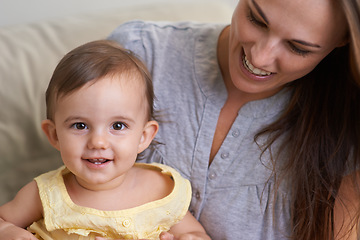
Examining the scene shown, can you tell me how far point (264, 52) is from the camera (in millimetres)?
1284

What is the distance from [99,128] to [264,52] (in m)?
0.48

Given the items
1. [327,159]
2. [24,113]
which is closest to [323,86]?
[327,159]

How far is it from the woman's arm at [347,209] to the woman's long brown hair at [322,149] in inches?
0.5

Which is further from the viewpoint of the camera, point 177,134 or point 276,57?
point 177,134

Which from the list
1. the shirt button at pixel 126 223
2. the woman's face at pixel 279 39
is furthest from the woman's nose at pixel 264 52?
the shirt button at pixel 126 223

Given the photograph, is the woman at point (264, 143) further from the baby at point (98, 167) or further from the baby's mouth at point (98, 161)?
the baby's mouth at point (98, 161)

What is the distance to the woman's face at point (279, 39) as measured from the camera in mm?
1213

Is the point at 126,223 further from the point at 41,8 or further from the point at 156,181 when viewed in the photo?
the point at 41,8

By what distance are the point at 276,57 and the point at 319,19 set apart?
154 mm

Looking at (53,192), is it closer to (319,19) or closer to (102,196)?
(102,196)

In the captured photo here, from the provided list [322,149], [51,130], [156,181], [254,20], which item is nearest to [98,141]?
[51,130]

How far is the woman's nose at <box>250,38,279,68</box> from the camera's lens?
128 cm

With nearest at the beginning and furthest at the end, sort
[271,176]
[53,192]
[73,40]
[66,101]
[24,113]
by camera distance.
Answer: [66,101]
[53,192]
[271,176]
[24,113]
[73,40]

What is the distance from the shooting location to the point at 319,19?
1.21 m
